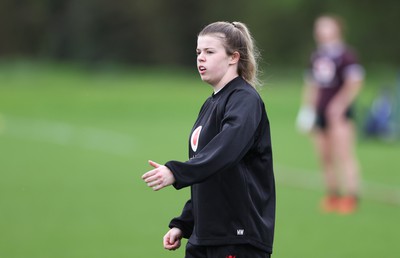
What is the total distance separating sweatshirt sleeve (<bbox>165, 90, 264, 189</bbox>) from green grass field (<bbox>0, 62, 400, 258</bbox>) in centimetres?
215

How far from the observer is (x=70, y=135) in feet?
72.7

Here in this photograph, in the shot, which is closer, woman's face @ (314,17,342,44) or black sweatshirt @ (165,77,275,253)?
black sweatshirt @ (165,77,275,253)

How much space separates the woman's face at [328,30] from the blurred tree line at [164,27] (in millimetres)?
32693

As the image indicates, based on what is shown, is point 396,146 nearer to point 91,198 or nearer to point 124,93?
point 91,198

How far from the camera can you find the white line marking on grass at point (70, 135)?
19578 millimetres

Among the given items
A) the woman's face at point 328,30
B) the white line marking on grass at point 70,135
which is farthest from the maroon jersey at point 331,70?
the white line marking on grass at point 70,135

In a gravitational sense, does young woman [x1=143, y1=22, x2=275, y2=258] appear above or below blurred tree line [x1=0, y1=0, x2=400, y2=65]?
below

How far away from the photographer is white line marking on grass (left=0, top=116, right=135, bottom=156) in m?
19.6

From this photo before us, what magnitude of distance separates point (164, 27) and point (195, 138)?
48.6m

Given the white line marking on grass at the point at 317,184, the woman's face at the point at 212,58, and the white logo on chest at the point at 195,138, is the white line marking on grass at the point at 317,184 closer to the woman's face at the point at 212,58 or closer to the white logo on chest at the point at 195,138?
the white logo on chest at the point at 195,138

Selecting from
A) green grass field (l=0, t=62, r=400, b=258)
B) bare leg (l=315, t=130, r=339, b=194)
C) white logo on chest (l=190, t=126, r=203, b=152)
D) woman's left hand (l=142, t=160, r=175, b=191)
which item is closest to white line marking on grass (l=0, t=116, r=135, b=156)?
green grass field (l=0, t=62, r=400, b=258)

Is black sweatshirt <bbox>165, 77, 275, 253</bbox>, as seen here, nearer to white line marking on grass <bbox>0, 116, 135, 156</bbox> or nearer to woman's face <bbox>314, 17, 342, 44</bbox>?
woman's face <bbox>314, 17, 342, 44</bbox>

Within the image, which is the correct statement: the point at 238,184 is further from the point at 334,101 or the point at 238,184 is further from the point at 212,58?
the point at 334,101

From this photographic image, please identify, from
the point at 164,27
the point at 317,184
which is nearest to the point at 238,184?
the point at 317,184
